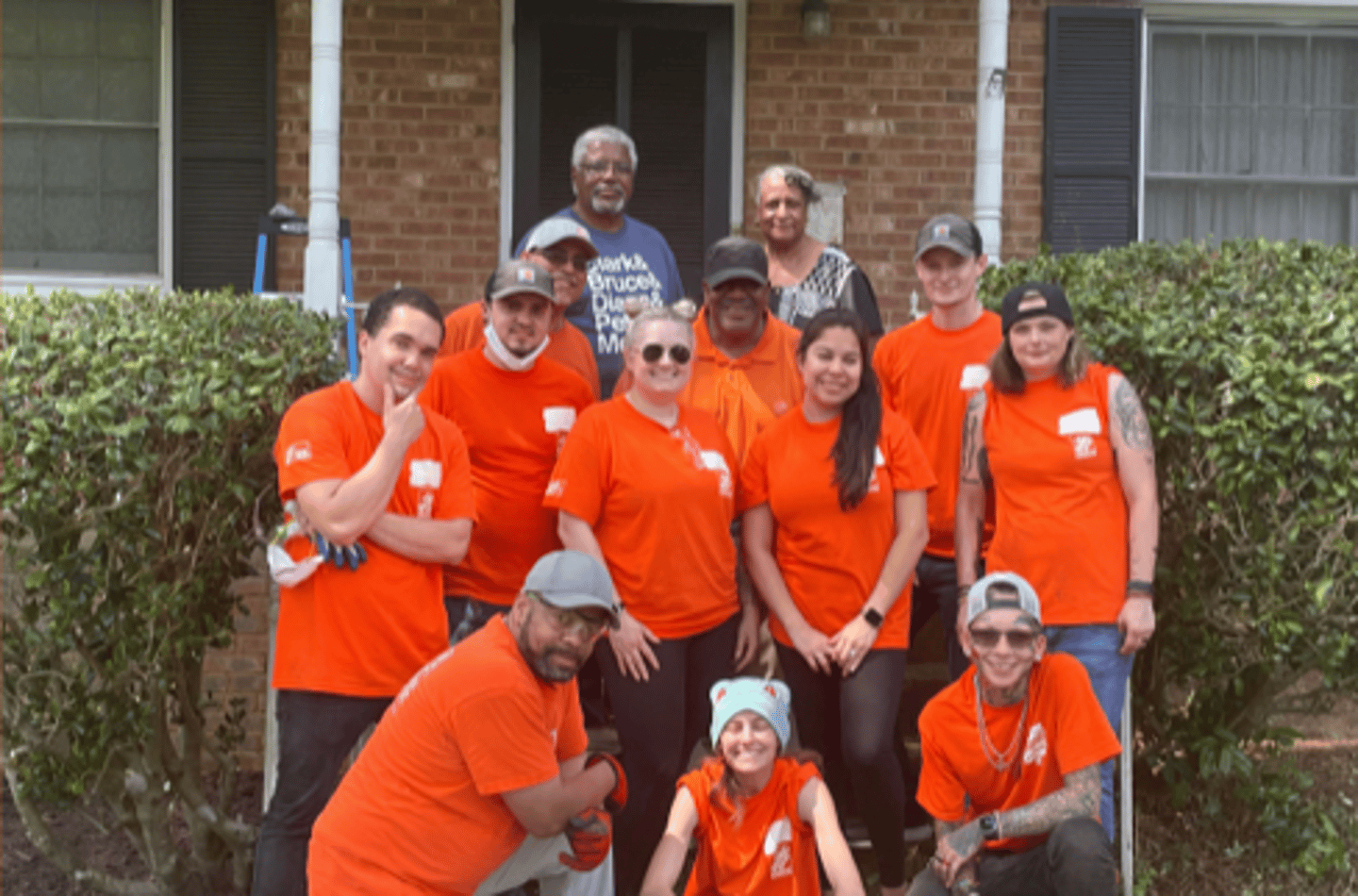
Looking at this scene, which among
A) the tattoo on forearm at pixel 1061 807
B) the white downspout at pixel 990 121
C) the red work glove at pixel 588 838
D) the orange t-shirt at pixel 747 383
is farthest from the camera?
the white downspout at pixel 990 121

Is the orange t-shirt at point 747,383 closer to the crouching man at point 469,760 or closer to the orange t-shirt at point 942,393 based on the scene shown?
the orange t-shirt at point 942,393

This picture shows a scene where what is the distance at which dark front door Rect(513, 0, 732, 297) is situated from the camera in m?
7.62

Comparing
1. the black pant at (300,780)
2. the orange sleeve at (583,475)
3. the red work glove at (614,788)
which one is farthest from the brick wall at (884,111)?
the black pant at (300,780)

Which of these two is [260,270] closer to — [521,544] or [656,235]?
[656,235]

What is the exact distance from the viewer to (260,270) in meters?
6.71

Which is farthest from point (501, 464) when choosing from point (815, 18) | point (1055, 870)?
point (815, 18)

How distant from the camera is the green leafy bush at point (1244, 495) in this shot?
4414mm

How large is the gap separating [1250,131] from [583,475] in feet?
18.1

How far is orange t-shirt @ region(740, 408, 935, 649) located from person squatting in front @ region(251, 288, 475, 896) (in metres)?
0.99

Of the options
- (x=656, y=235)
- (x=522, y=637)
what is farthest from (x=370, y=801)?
(x=656, y=235)

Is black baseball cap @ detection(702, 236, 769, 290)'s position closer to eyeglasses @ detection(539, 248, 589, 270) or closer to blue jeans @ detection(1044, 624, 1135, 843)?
eyeglasses @ detection(539, 248, 589, 270)

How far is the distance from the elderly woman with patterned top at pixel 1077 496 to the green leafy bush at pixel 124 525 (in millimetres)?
2179

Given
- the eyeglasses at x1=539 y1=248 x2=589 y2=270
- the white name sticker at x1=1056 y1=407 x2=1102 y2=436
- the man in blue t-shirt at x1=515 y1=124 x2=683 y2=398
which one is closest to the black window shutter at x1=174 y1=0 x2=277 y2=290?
the man in blue t-shirt at x1=515 y1=124 x2=683 y2=398

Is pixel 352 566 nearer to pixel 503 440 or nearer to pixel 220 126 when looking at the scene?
pixel 503 440
